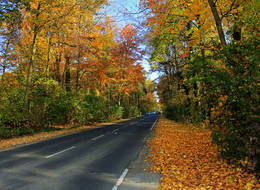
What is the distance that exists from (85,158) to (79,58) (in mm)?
16196

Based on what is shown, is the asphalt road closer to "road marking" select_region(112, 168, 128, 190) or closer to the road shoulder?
"road marking" select_region(112, 168, 128, 190)

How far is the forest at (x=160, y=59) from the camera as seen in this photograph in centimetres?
450

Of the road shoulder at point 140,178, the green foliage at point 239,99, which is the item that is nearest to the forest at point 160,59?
the green foliage at point 239,99

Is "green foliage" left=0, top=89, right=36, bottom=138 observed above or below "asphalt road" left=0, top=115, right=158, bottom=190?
above

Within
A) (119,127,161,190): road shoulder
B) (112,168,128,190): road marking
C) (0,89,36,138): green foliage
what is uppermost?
(0,89,36,138): green foliage

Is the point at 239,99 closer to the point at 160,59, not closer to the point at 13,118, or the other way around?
the point at 13,118

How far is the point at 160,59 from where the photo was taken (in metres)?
18.1

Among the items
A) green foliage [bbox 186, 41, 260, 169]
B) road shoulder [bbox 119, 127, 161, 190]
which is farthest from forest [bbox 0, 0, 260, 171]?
road shoulder [bbox 119, 127, 161, 190]

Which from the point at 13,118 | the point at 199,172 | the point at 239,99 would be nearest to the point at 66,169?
the point at 199,172

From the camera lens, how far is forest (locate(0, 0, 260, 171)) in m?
4.50

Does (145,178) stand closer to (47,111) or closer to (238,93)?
(238,93)

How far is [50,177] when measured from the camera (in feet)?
15.7

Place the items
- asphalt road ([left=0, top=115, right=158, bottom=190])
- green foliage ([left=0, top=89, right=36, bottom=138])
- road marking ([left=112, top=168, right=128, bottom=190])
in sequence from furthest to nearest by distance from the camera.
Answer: green foliage ([left=0, top=89, right=36, bottom=138]) → asphalt road ([left=0, top=115, right=158, bottom=190]) → road marking ([left=112, top=168, right=128, bottom=190])

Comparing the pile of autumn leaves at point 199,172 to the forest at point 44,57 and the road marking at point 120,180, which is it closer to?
the road marking at point 120,180
